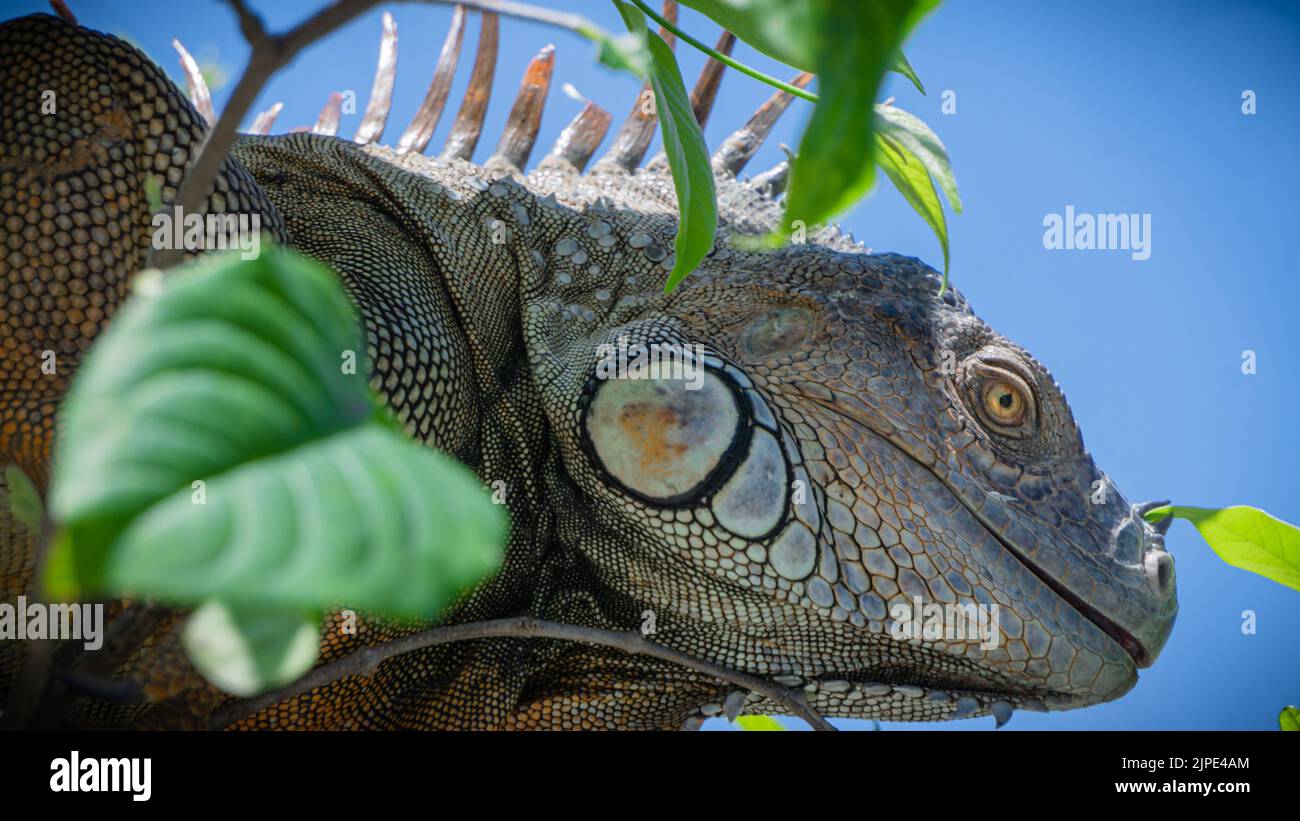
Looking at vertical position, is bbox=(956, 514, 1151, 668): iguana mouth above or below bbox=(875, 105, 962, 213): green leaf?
below

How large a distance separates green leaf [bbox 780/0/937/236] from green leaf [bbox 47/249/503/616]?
33cm

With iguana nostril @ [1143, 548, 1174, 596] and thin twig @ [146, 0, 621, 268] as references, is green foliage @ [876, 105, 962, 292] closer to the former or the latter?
thin twig @ [146, 0, 621, 268]

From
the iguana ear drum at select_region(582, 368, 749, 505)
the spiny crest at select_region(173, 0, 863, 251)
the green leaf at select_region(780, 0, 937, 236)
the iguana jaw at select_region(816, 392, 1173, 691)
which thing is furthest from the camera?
the spiny crest at select_region(173, 0, 863, 251)

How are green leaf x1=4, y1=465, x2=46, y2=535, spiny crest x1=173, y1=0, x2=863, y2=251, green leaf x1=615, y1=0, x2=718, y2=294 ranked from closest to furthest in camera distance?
green leaf x1=4, y1=465, x2=46, y2=535, green leaf x1=615, y1=0, x2=718, y2=294, spiny crest x1=173, y1=0, x2=863, y2=251

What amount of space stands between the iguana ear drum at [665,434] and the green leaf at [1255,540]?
1092mm

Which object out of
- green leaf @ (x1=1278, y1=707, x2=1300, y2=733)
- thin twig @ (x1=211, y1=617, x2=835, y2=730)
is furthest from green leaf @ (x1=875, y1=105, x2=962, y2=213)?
green leaf @ (x1=1278, y1=707, x2=1300, y2=733)

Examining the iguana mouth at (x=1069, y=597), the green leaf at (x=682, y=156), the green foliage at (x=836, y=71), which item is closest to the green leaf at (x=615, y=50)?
the green foliage at (x=836, y=71)

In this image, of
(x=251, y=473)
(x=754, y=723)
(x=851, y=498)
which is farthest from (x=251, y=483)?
(x=754, y=723)

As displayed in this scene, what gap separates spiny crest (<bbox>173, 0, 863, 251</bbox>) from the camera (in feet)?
11.0

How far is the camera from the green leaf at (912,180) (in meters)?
1.47

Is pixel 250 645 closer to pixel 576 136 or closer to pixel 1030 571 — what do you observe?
pixel 1030 571
